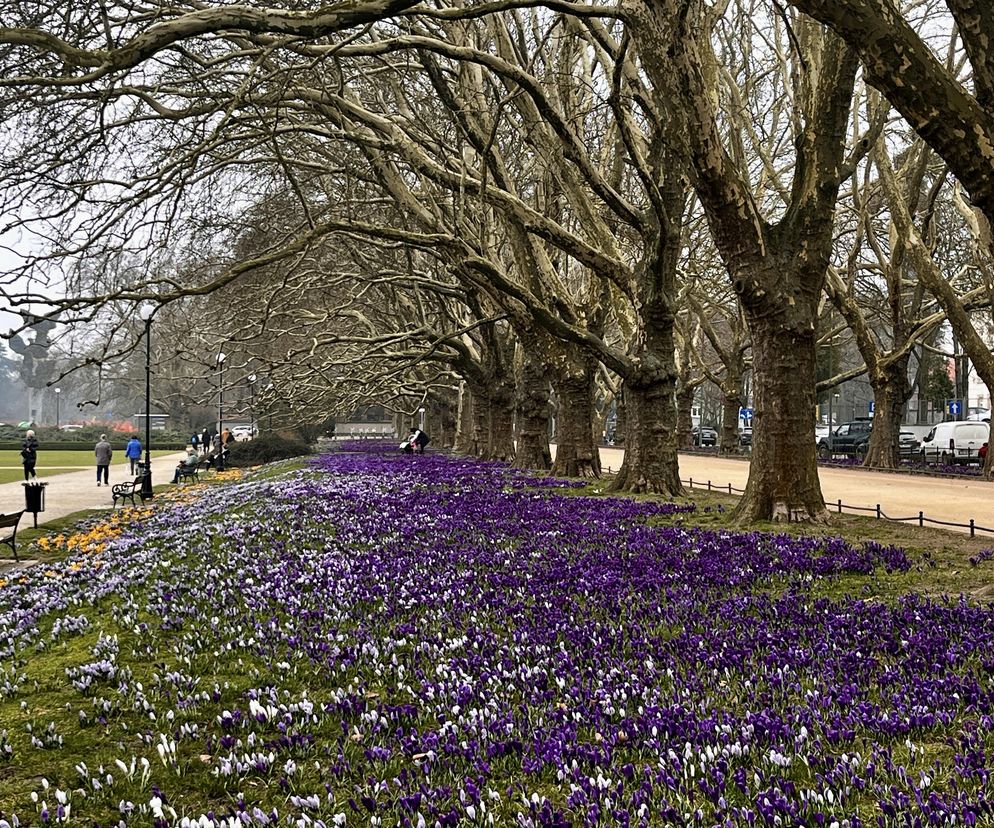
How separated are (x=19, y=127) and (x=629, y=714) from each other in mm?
13817

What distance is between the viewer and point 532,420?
83.9ft

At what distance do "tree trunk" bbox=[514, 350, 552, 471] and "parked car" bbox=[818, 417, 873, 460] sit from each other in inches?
1068

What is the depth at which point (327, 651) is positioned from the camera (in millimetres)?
5949

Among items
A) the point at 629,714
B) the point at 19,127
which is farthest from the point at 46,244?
the point at 629,714

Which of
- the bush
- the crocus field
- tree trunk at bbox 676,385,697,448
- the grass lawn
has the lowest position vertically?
the grass lawn

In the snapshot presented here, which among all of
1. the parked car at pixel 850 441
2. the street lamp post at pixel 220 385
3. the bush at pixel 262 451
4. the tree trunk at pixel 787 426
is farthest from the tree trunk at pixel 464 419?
the tree trunk at pixel 787 426

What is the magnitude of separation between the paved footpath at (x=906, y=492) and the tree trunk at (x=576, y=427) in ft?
11.1

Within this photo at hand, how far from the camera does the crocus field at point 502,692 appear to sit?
3514mm

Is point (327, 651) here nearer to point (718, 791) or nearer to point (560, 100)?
point (718, 791)

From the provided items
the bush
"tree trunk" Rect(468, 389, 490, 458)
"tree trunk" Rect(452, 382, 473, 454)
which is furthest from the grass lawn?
"tree trunk" Rect(452, 382, 473, 454)

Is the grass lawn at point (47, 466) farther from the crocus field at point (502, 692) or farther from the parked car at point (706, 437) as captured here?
the parked car at point (706, 437)

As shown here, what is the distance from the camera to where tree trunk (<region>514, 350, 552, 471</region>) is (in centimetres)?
2472

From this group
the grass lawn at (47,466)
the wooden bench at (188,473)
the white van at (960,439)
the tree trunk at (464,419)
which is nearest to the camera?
the wooden bench at (188,473)

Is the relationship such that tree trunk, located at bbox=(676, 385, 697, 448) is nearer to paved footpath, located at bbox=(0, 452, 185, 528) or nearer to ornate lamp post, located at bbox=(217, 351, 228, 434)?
ornate lamp post, located at bbox=(217, 351, 228, 434)
